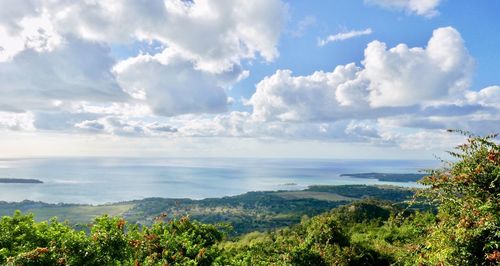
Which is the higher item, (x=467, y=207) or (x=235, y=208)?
(x=467, y=207)

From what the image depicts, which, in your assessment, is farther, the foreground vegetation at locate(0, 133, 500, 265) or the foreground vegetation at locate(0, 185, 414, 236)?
the foreground vegetation at locate(0, 185, 414, 236)

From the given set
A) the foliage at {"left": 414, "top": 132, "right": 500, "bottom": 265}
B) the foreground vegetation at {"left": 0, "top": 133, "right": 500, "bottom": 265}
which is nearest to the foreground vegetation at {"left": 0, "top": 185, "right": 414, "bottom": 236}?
the foreground vegetation at {"left": 0, "top": 133, "right": 500, "bottom": 265}

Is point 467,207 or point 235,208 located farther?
point 235,208

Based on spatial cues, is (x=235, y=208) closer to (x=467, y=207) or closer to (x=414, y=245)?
(x=414, y=245)

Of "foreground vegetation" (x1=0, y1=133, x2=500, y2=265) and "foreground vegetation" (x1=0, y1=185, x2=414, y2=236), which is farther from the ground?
"foreground vegetation" (x1=0, y1=133, x2=500, y2=265)

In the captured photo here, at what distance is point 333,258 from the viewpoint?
1536 centimetres

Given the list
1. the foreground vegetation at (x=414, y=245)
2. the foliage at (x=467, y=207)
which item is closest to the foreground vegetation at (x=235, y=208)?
the foreground vegetation at (x=414, y=245)

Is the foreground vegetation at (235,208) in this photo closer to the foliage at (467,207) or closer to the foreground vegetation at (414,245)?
the foreground vegetation at (414,245)

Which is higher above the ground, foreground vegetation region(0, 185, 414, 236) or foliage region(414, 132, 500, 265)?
foliage region(414, 132, 500, 265)

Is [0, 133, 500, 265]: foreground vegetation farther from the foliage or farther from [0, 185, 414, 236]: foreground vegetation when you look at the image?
[0, 185, 414, 236]: foreground vegetation

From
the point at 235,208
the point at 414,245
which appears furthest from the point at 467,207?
the point at 235,208

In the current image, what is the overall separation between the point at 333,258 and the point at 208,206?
15815 centimetres

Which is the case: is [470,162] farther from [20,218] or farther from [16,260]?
[20,218]

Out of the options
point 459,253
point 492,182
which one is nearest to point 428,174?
point 492,182
